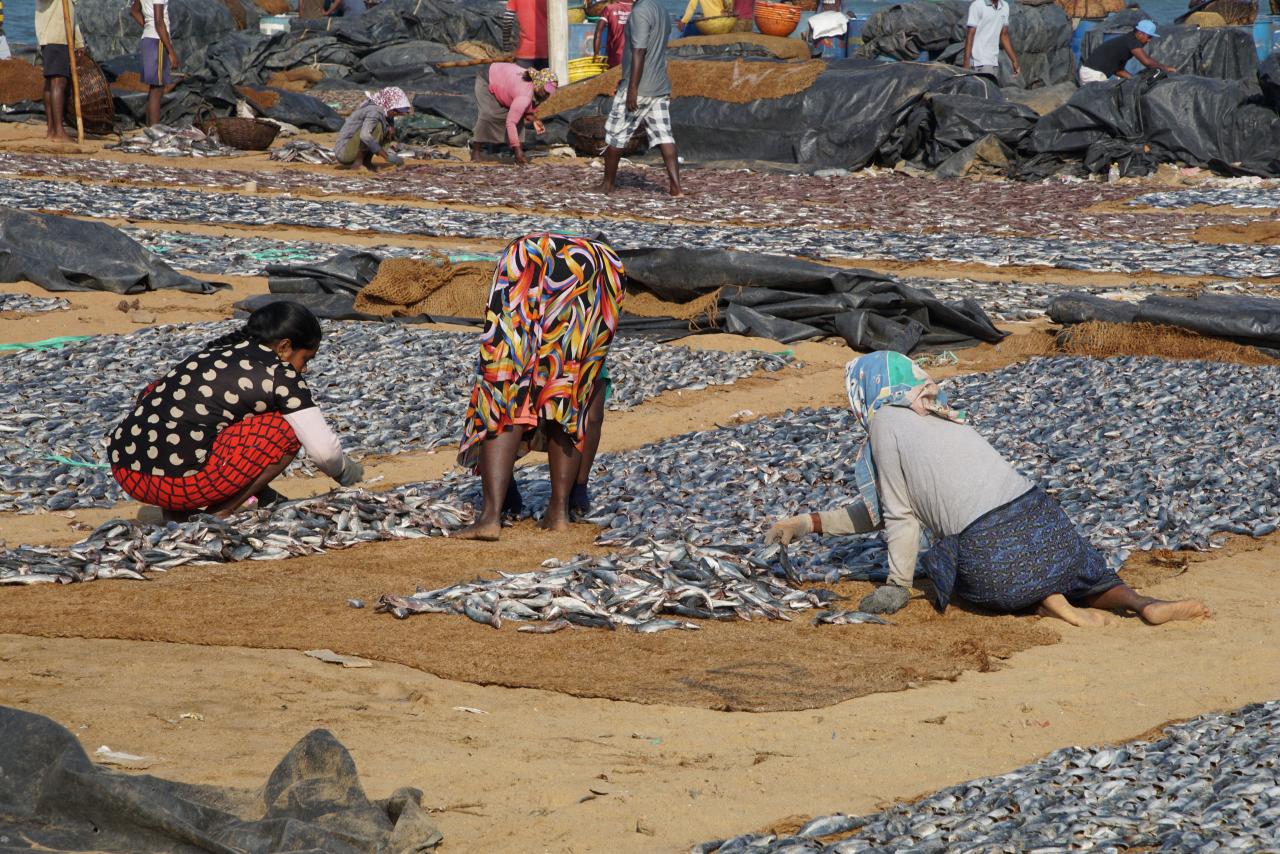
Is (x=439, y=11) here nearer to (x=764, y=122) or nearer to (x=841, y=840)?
(x=764, y=122)

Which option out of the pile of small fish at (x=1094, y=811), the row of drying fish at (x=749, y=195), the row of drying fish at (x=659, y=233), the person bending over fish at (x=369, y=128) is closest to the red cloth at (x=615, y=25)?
the row of drying fish at (x=749, y=195)

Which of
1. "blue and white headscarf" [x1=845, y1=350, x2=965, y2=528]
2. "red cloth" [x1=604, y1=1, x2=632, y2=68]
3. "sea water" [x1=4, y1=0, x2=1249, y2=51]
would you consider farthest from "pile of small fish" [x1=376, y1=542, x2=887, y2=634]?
"sea water" [x1=4, y1=0, x2=1249, y2=51]

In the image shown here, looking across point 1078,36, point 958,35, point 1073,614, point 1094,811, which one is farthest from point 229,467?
point 958,35

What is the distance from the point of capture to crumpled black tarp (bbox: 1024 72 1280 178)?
61.2 feet

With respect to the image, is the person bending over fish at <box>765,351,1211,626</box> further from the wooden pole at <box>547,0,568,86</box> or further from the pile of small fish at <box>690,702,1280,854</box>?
the wooden pole at <box>547,0,568,86</box>

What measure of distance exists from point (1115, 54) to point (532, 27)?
9.14 metres

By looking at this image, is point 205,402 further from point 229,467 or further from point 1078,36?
point 1078,36

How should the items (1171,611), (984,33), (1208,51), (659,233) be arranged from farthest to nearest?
(1208,51)
(984,33)
(659,233)
(1171,611)

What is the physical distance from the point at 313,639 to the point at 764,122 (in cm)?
1681

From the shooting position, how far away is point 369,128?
18.0m

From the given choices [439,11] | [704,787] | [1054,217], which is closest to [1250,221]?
[1054,217]

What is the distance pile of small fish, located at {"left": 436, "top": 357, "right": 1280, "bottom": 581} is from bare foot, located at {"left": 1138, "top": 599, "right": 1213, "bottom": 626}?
2.16ft

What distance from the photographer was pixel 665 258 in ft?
35.5

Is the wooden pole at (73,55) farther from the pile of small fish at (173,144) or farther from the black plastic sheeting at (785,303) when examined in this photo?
the black plastic sheeting at (785,303)
